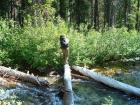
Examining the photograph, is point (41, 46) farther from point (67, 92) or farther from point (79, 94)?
point (67, 92)

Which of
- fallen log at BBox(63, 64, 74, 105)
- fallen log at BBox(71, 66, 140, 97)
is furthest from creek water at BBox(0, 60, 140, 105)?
fallen log at BBox(63, 64, 74, 105)

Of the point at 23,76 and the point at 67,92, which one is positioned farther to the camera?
the point at 23,76

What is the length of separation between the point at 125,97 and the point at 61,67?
4.36m

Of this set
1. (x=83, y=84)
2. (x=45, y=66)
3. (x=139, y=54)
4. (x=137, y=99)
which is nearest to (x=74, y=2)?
(x=139, y=54)

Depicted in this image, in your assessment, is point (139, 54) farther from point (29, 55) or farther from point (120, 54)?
point (29, 55)

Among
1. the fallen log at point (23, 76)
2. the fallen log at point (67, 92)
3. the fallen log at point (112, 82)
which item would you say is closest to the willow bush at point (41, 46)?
the fallen log at point (112, 82)

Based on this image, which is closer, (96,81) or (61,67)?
(96,81)

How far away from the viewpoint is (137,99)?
9.72 meters

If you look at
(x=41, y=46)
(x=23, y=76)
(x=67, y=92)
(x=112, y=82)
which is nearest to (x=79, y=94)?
(x=67, y=92)

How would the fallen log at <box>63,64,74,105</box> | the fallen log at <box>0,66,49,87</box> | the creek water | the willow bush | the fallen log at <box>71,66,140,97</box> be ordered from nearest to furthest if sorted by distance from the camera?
1. the fallen log at <box>63,64,74,105</box>
2. the creek water
3. the fallen log at <box>71,66,140,97</box>
4. the fallen log at <box>0,66,49,87</box>
5. the willow bush

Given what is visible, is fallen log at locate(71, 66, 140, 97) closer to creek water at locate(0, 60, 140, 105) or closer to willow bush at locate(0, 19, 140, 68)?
creek water at locate(0, 60, 140, 105)

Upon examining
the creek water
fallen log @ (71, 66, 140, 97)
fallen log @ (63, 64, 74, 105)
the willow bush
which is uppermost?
the willow bush

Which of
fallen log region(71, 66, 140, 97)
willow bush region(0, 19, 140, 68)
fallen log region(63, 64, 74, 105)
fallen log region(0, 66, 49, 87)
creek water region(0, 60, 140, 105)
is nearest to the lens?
fallen log region(63, 64, 74, 105)

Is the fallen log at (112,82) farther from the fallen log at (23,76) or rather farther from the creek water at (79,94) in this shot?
the fallen log at (23,76)
